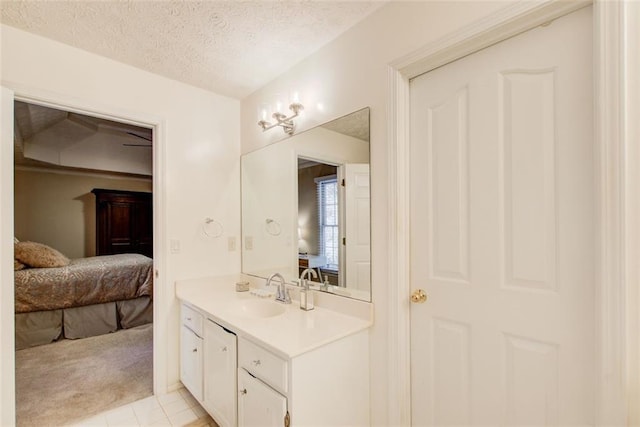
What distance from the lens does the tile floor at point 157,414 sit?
76.2 inches

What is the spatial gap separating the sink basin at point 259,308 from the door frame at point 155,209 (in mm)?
691

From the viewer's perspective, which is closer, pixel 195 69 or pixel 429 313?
pixel 429 313

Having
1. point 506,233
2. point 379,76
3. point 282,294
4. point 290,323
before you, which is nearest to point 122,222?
point 282,294

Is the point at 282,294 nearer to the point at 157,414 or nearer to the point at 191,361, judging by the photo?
the point at 191,361

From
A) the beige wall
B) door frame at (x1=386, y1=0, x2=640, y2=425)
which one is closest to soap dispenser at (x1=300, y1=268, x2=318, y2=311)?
door frame at (x1=386, y1=0, x2=640, y2=425)

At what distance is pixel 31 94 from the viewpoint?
5.88 feet

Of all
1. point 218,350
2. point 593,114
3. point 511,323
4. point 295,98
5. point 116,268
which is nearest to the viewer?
point 593,114

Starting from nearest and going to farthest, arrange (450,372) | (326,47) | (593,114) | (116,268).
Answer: (593,114), (450,372), (326,47), (116,268)

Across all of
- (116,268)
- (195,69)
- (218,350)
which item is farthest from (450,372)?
(116,268)

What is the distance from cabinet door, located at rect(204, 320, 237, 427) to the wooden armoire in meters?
5.08

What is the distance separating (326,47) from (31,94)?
70.8 inches

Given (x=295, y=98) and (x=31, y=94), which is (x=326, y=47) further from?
(x=31, y=94)

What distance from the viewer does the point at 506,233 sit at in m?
1.21

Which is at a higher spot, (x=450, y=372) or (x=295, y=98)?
(x=295, y=98)
